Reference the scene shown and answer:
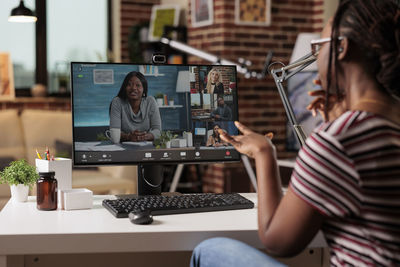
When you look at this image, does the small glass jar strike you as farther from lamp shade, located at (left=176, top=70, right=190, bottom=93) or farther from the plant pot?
lamp shade, located at (left=176, top=70, right=190, bottom=93)

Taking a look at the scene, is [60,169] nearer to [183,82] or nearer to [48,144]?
[183,82]

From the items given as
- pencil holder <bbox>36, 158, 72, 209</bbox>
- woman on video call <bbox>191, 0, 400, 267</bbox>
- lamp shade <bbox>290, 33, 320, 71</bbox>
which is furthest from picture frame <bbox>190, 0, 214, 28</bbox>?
woman on video call <bbox>191, 0, 400, 267</bbox>

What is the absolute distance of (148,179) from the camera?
1849 mm

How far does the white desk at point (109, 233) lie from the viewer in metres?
1.31

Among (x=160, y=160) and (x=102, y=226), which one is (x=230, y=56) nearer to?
(x=160, y=160)

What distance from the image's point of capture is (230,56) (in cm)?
457

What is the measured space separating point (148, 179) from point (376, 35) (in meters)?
0.99

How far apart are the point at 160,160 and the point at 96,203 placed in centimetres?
25

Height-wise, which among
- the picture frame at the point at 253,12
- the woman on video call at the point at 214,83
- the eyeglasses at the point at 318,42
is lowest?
the woman on video call at the point at 214,83

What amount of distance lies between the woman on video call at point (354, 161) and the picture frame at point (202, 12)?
3550 millimetres

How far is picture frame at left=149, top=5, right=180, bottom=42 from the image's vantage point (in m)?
5.30

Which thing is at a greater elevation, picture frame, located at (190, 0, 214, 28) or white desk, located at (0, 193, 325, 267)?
picture frame, located at (190, 0, 214, 28)

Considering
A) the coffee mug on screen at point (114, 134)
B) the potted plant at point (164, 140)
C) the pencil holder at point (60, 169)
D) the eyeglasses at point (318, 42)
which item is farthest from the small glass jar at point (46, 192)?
the eyeglasses at point (318, 42)

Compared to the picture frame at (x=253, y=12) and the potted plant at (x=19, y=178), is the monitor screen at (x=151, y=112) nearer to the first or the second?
the potted plant at (x=19, y=178)
